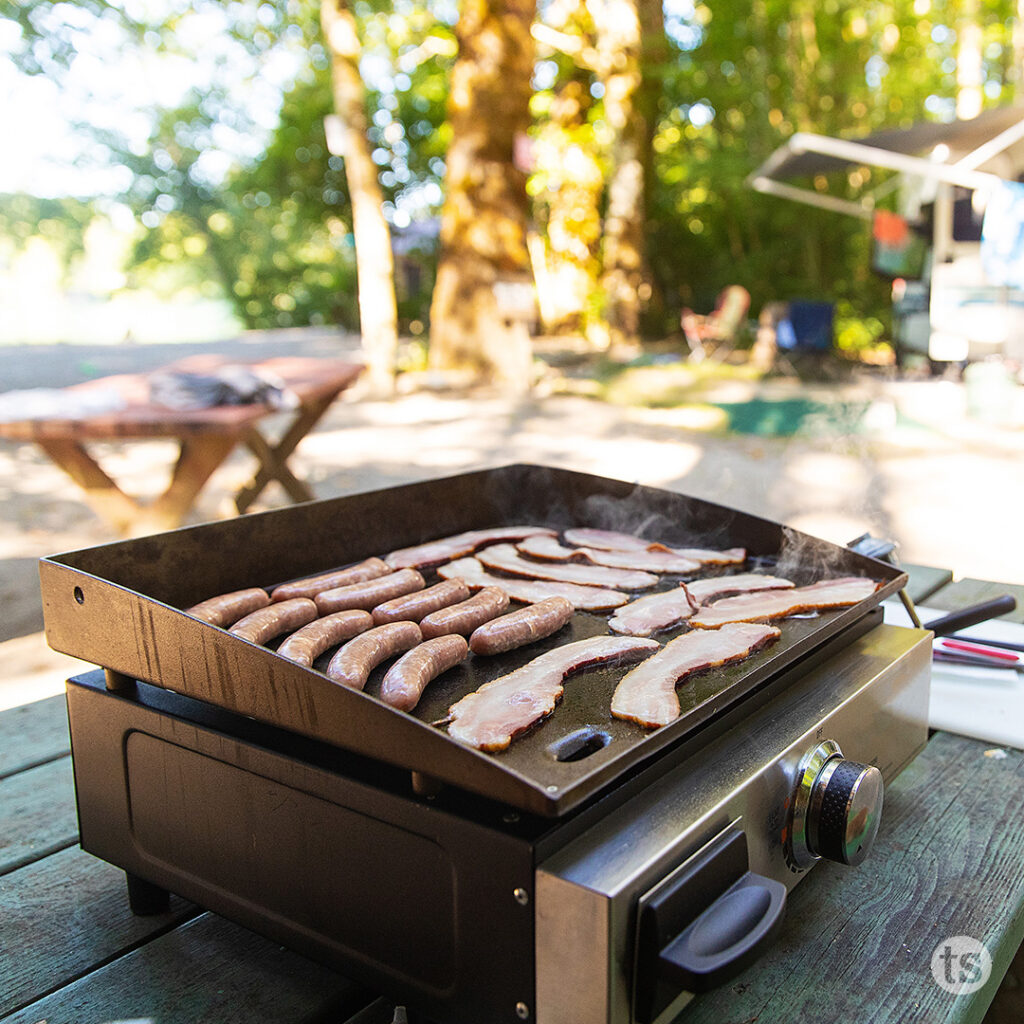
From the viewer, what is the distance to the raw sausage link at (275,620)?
1.11 m

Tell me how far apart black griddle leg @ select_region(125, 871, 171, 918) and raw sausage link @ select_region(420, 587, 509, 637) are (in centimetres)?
42

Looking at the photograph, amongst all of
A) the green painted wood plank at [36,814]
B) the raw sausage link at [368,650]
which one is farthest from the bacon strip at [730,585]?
the green painted wood plank at [36,814]

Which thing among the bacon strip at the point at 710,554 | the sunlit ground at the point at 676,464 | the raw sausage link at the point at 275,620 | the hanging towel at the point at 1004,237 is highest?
the hanging towel at the point at 1004,237

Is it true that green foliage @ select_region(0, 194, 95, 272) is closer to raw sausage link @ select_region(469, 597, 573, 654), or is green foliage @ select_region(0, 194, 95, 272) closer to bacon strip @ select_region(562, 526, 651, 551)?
bacon strip @ select_region(562, 526, 651, 551)

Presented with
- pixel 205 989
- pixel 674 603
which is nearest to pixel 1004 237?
pixel 674 603

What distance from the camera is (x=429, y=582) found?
1.46 meters

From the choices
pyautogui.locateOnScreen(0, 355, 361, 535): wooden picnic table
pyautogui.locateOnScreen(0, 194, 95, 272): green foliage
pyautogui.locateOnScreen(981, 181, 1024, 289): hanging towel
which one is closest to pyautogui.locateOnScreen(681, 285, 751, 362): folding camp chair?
pyautogui.locateOnScreen(981, 181, 1024, 289): hanging towel

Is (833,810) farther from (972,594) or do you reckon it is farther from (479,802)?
(972,594)

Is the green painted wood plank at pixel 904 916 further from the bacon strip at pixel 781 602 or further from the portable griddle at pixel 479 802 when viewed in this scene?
the bacon strip at pixel 781 602

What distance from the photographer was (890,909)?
0.94m

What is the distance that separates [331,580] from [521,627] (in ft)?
1.16

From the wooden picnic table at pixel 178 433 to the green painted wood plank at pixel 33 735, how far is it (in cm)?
225

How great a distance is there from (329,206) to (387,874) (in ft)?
62.1

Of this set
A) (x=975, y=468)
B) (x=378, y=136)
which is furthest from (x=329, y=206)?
(x=975, y=468)
